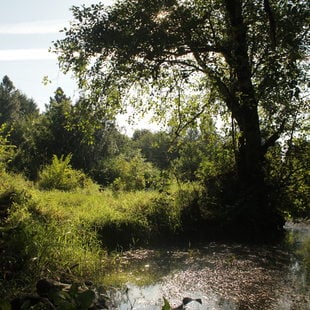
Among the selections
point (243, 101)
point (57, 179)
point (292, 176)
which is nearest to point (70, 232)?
point (243, 101)

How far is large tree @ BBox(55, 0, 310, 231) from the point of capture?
9578mm

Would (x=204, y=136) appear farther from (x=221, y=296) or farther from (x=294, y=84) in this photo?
(x=221, y=296)

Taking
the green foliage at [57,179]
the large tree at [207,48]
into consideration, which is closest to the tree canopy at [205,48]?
the large tree at [207,48]

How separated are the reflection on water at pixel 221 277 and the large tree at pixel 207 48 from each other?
2.76m

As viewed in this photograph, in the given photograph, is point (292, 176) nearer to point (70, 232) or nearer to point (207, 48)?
point (207, 48)

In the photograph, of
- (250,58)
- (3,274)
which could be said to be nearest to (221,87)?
(250,58)

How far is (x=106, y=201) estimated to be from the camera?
12.3m

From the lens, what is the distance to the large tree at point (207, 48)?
31.4 feet

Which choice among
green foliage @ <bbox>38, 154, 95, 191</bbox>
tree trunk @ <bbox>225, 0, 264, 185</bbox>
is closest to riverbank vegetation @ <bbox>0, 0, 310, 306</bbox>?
tree trunk @ <bbox>225, 0, 264, 185</bbox>

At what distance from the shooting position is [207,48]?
10984mm

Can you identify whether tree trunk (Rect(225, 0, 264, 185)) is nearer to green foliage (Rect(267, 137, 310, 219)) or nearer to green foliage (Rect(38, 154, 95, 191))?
green foliage (Rect(267, 137, 310, 219))

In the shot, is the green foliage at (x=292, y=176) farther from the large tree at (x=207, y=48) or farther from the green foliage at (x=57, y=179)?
the green foliage at (x=57, y=179)

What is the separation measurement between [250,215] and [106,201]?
4237mm

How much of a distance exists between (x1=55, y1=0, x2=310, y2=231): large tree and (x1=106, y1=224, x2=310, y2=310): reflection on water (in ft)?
9.06
